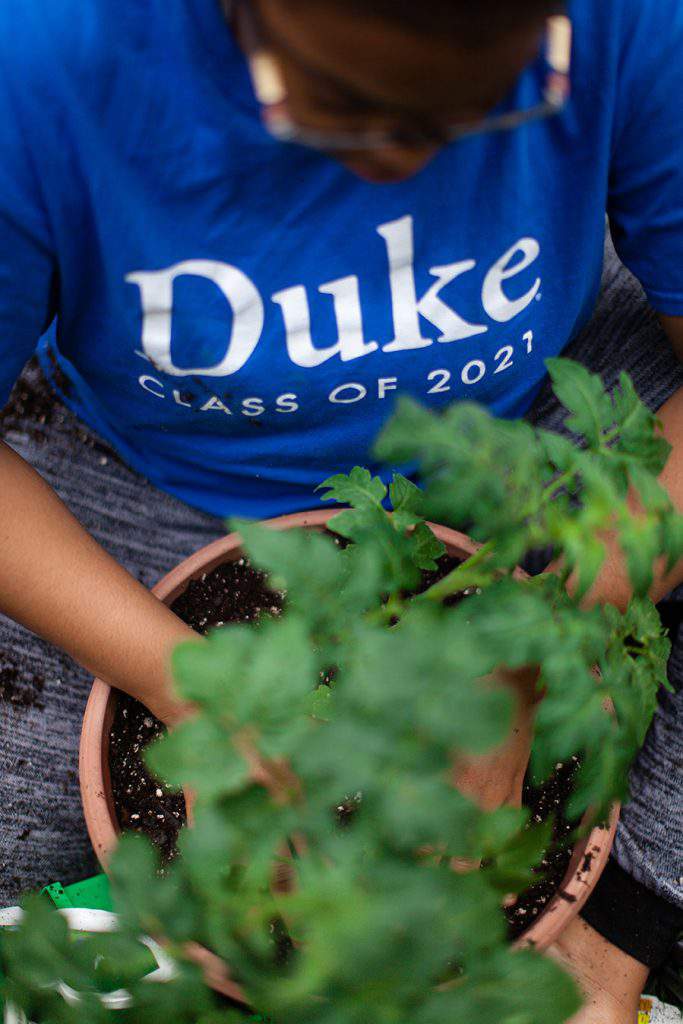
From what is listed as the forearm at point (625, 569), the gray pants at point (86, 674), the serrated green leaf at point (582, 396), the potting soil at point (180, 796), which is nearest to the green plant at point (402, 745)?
the serrated green leaf at point (582, 396)

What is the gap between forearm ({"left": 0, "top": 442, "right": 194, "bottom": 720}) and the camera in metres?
0.90

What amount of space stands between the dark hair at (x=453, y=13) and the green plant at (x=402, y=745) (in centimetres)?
20

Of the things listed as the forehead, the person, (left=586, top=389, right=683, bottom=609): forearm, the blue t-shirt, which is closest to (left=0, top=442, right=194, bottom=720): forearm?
the person

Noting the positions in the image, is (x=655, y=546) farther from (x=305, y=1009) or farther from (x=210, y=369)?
(x=210, y=369)

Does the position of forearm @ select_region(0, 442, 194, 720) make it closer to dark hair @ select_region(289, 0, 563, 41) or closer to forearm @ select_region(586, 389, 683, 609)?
forearm @ select_region(586, 389, 683, 609)

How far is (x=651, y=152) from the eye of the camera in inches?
31.5

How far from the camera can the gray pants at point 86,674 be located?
1.10 meters

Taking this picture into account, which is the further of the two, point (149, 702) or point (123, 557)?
point (123, 557)

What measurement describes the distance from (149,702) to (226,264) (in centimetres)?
46

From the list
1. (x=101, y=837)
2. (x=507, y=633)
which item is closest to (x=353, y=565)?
(x=507, y=633)

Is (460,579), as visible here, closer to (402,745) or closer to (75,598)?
(402,745)

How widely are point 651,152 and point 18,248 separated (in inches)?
21.2

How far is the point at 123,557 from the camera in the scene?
3.76 ft

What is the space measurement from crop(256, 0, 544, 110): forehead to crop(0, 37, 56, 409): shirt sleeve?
216mm
